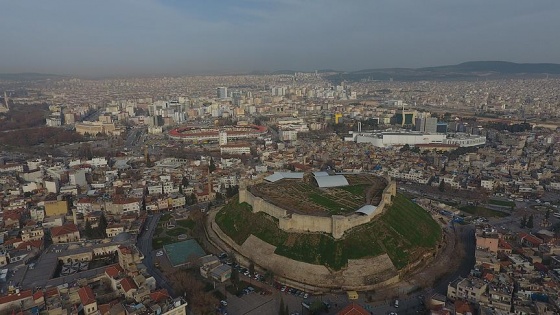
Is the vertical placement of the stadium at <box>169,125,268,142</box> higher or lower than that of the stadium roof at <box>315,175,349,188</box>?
lower

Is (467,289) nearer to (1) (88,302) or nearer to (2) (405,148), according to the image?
(1) (88,302)

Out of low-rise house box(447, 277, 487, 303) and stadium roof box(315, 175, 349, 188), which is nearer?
low-rise house box(447, 277, 487, 303)

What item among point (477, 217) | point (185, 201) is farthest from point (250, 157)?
point (477, 217)

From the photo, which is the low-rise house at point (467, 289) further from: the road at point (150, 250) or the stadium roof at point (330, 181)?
the road at point (150, 250)

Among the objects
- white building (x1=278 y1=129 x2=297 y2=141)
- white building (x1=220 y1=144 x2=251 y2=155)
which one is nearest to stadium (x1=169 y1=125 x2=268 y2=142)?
white building (x1=278 y1=129 x2=297 y2=141)

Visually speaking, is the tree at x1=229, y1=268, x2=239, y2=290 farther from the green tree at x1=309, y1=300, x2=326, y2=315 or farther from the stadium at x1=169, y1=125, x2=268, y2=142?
the stadium at x1=169, y1=125, x2=268, y2=142

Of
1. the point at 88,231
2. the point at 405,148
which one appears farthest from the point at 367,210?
the point at 405,148
